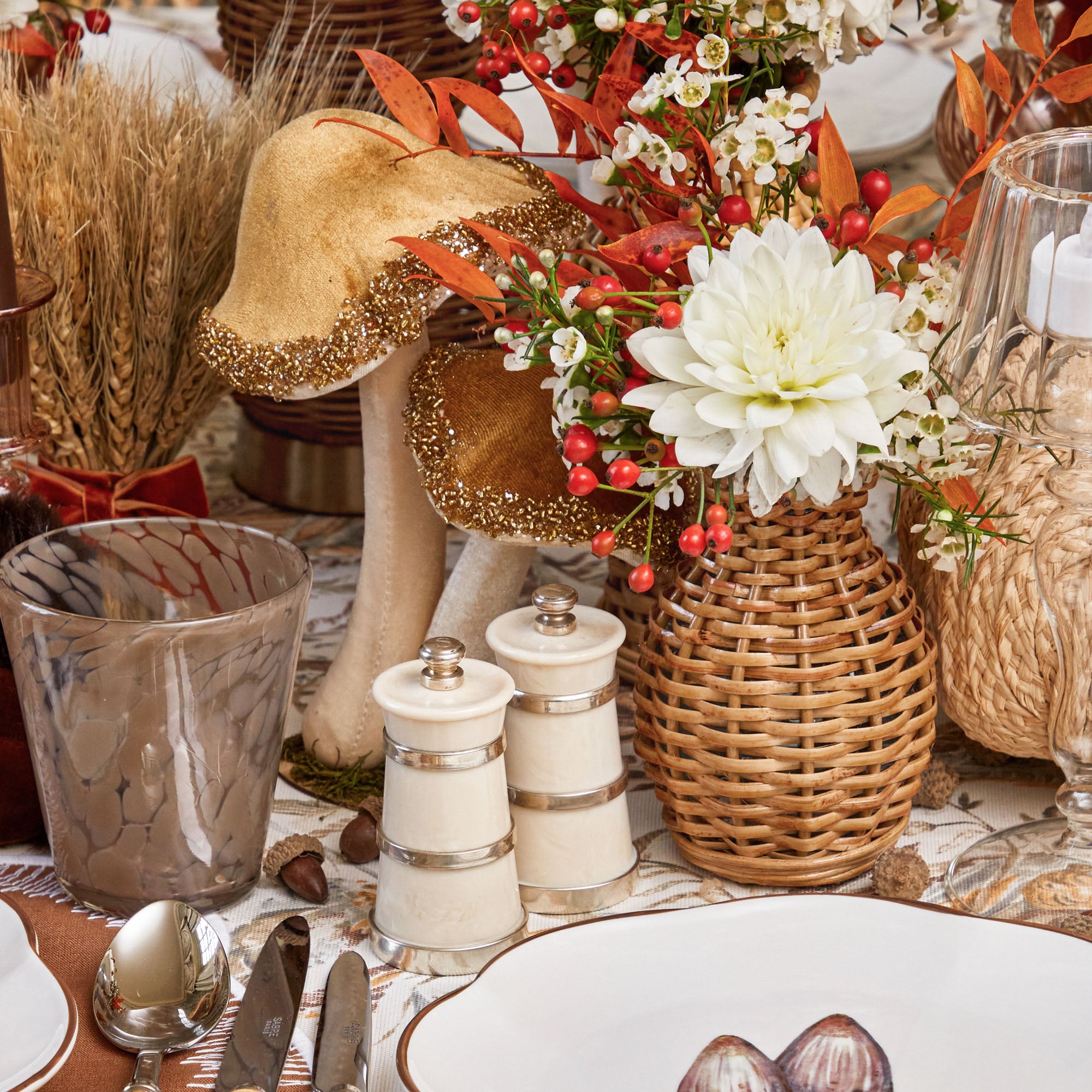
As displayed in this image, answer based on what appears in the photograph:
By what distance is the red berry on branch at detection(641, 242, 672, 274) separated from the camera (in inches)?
18.0

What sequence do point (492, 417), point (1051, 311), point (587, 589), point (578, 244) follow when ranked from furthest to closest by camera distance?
point (587, 589) < point (578, 244) < point (492, 417) < point (1051, 311)

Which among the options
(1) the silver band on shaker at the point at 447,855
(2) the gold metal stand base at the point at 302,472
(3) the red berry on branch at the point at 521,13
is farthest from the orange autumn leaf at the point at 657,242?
(2) the gold metal stand base at the point at 302,472

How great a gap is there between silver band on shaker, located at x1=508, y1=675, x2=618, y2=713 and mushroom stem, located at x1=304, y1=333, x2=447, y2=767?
0.12 meters

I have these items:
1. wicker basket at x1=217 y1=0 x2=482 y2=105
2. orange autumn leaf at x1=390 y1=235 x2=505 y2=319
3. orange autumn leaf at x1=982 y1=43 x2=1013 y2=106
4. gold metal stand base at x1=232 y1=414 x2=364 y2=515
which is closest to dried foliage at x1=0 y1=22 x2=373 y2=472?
wicker basket at x1=217 y1=0 x2=482 y2=105

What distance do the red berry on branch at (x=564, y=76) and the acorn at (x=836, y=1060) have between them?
14.7 inches

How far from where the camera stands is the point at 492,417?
0.54 meters

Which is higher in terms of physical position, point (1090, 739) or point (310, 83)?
point (310, 83)

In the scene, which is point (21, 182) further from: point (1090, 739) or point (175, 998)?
point (1090, 739)

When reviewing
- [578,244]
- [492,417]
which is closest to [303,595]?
[492,417]

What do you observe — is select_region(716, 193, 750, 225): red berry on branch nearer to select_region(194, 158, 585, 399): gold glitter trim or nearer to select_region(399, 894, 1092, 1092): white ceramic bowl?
select_region(194, 158, 585, 399): gold glitter trim

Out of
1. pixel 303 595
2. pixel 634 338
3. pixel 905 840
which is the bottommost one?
pixel 905 840

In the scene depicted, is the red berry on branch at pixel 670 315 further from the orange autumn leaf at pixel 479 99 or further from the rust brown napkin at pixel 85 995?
the rust brown napkin at pixel 85 995

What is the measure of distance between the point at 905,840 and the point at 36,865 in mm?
354

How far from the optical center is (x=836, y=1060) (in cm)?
43
